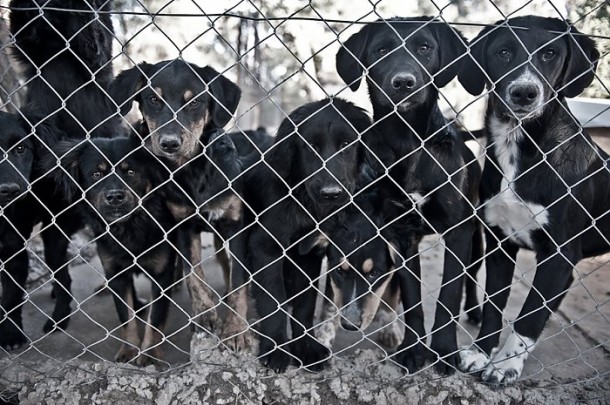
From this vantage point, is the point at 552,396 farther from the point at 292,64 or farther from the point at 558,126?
the point at 292,64

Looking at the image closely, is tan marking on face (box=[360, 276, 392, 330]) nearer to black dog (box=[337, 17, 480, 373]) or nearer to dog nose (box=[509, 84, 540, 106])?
black dog (box=[337, 17, 480, 373])

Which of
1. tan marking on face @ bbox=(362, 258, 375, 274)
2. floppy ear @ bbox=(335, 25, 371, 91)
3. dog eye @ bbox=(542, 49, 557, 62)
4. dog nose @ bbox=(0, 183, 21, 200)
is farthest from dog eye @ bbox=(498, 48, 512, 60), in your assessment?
dog nose @ bbox=(0, 183, 21, 200)

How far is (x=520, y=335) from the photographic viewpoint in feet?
9.20

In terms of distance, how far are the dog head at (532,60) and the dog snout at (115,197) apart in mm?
1805

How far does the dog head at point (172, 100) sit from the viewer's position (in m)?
2.75

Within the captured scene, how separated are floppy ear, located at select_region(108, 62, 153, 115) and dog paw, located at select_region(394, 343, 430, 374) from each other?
186 cm

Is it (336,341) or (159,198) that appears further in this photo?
(336,341)

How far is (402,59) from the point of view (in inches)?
106

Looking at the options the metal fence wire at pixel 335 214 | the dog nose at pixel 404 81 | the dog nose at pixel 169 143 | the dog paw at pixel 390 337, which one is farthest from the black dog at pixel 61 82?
the dog paw at pixel 390 337

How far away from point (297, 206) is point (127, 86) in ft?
3.47

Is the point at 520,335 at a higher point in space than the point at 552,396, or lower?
higher

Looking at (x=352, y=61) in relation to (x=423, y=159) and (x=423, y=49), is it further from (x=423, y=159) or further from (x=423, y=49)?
(x=423, y=159)

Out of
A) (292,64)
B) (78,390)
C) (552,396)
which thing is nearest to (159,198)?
(78,390)

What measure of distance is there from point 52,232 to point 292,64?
838 centimetres
